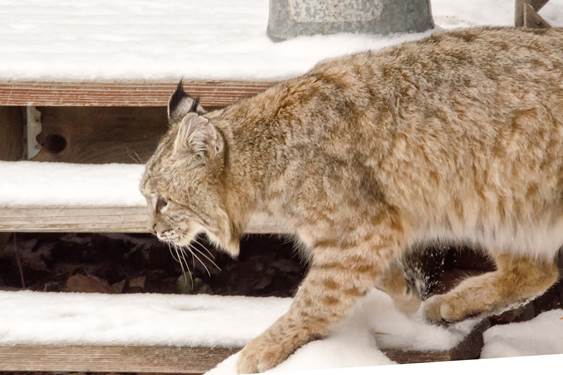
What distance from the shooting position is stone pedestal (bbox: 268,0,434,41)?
3.84m

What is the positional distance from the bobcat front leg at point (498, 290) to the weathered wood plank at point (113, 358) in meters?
0.70

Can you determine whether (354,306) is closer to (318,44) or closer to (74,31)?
(318,44)

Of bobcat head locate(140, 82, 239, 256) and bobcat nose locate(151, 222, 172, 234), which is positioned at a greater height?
bobcat head locate(140, 82, 239, 256)

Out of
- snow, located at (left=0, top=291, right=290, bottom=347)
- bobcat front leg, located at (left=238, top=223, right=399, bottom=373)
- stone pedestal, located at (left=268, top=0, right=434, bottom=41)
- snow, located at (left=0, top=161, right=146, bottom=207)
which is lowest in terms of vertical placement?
snow, located at (left=0, top=291, right=290, bottom=347)

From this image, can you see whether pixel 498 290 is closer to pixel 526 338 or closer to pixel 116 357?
pixel 526 338

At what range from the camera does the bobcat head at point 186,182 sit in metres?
3.30

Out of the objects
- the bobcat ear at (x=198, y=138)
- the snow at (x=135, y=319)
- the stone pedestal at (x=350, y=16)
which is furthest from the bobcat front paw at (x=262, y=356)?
the stone pedestal at (x=350, y=16)

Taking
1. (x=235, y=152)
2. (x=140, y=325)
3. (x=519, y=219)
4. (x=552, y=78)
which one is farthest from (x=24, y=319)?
(x=552, y=78)

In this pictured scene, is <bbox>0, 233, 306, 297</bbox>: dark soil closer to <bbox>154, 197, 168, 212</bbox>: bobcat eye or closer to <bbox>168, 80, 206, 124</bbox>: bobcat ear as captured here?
<bbox>154, 197, 168, 212</bbox>: bobcat eye

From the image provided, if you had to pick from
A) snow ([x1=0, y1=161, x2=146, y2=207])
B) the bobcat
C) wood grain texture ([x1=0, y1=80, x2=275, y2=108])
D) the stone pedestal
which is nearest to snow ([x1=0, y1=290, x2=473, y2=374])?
the bobcat

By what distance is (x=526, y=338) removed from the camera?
3.75 meters

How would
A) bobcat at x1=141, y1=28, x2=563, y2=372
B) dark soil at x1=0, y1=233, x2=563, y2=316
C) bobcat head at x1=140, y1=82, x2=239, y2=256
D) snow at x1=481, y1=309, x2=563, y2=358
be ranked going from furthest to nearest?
dark soil at x1=0, y1=233, x2=563, y2=316
snow at x1=481, y1=309, x2=563, y2=358
bobcat head at x1=140, y1=82, x2=239, y2=256
bobcat at x1=141, y1=28, x2=563, y2=372

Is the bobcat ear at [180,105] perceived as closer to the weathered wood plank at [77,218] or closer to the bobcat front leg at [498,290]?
the weathered wood plank at [77,218]

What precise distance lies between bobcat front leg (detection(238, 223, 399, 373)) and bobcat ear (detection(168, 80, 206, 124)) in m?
0.60
